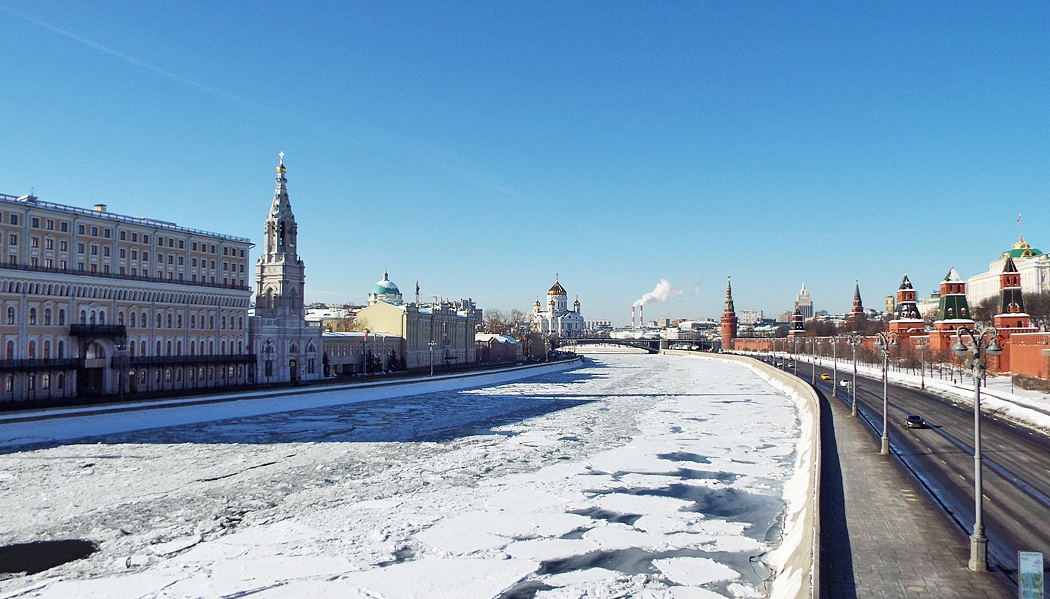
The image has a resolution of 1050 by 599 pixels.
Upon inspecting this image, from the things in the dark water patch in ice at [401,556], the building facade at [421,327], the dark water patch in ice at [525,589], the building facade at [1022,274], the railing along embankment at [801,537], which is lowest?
the dark water patch in ice at [525,589]

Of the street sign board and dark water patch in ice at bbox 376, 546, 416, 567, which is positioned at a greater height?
the street sign board

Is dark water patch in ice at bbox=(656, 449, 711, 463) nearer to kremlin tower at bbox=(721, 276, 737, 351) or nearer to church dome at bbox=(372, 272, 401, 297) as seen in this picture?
church dome at bbox=(372, 272, 401, 297)

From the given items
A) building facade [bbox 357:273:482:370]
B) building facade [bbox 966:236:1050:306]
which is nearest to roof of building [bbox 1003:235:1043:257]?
building facade [bbox 966:236:1050:306]

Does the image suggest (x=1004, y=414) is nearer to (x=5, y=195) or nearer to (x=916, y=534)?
(x=916, y=534)

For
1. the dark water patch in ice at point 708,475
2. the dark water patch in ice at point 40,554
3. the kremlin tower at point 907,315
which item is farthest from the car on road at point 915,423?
the kremlin tower at point 907,315

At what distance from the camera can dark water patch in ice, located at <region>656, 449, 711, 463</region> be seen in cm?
2886

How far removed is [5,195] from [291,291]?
24.4m

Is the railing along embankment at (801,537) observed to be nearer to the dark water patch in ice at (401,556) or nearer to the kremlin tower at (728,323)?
the dark water patch in ice at (401,556)

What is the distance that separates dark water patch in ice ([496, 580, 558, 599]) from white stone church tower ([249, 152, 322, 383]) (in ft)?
167

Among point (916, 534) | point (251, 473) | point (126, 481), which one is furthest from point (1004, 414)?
point (126, 481)

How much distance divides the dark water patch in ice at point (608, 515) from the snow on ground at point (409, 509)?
0.11 meters

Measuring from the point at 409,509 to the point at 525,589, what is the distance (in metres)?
7.34

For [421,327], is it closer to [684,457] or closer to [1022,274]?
[684,457]

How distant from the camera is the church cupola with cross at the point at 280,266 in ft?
211
